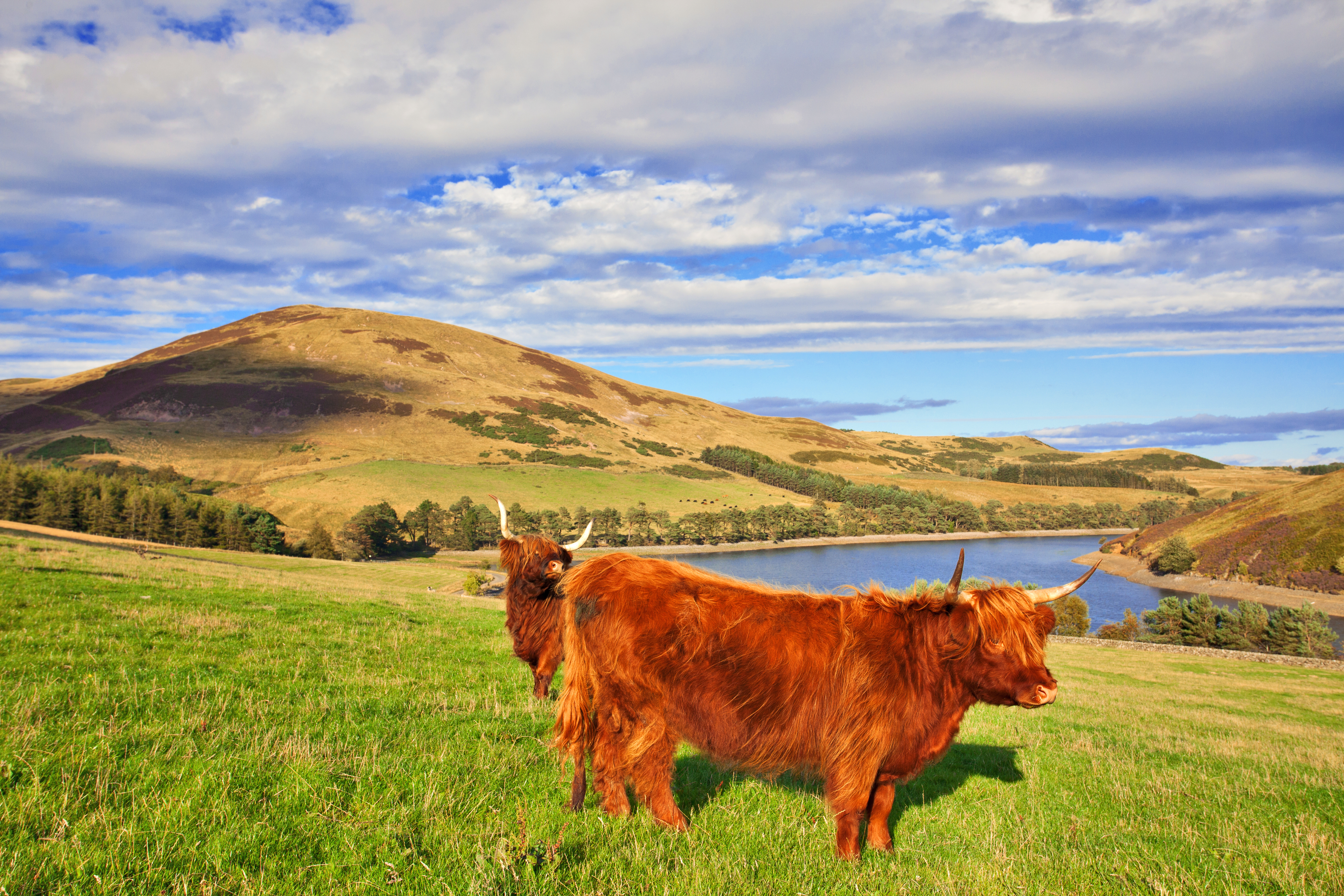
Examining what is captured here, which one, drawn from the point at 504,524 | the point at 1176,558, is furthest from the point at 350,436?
the point at 504,524

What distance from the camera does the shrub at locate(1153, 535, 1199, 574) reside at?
89000 mm

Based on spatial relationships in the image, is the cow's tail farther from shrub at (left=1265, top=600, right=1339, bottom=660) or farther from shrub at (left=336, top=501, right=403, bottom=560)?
shrub at (left=336, top=501, right=403, bottom=560)

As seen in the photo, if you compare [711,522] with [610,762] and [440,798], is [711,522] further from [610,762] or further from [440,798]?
[440,798]

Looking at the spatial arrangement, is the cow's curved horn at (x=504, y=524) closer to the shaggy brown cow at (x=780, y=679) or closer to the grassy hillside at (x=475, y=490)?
the shaggy brown cow at (x=780, y=679)

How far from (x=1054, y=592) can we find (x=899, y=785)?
10.2 feet

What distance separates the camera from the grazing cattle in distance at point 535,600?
6539mm

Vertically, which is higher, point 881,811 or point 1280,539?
point 881,811

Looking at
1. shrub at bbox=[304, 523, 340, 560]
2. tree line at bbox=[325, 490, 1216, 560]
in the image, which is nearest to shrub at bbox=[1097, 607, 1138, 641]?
tree line at bbox=[325, 490, 1216, 560]

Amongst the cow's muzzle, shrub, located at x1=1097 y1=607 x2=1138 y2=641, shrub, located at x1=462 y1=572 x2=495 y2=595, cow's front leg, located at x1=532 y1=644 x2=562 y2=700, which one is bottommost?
shrub, located at x1=1097 y1=607 x2=1138 y2=641

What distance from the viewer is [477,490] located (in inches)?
4685

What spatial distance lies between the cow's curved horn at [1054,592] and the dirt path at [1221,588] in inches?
2822

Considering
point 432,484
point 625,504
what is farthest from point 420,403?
point 625,504

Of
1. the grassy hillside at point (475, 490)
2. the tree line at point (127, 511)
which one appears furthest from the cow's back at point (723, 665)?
the grassy hillside at point (475, 490)

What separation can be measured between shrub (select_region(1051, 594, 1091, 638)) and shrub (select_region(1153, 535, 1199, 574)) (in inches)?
1885
